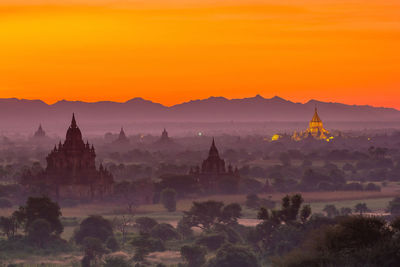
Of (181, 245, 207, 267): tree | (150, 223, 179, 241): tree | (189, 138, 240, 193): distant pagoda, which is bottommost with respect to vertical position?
(181, 245, 207, 267): tree

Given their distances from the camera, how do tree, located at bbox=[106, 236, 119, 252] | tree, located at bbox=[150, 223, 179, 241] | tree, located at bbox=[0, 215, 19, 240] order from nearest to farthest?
1. tree, located at bbox=[106, 236, 119, 252]
2. tree, located at bbox=[150, 223, 179, 241]
3. tree, located at bbox=[0, 215, 19, 240]

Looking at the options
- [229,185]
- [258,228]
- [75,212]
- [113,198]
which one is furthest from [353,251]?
[229,185]

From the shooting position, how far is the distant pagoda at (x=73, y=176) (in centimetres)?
11962

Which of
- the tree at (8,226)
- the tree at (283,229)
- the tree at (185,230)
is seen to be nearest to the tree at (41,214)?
the tree at (8,226)

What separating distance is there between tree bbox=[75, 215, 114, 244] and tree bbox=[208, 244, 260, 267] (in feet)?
48.3

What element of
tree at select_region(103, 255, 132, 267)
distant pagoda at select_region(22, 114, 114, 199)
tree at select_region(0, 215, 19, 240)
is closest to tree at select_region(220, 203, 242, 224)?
tree at select_region(0, 215, 19, 240)

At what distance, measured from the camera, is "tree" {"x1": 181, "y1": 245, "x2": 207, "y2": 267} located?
70900 millimetres

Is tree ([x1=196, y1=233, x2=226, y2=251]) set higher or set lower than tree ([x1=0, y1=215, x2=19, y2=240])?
lower

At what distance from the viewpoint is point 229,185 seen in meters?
132

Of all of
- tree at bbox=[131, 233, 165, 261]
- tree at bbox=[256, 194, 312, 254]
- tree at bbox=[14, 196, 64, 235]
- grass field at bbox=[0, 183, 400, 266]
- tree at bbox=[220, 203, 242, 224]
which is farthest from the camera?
tree at bbox=[220, 203, 242, 224]

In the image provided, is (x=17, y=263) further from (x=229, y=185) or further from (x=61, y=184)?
(x=229, y=185)

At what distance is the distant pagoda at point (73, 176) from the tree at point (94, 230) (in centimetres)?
3360

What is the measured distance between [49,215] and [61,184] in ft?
114

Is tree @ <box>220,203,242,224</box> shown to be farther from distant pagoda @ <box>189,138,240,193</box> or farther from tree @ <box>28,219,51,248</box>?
distant pagoda @ <box>189,138,240,193</box>
